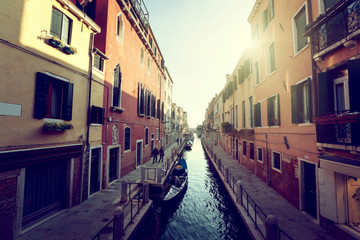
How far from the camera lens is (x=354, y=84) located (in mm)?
4523

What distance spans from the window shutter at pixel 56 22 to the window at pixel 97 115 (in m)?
3.36

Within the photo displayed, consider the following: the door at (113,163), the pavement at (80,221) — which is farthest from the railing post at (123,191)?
the door at (113,163)

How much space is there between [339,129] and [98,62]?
10.7 meters

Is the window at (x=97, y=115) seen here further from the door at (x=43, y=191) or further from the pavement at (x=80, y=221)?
the pavement at (x=80, y=221)

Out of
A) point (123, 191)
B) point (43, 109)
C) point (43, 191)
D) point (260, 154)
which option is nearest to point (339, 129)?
point (260, 154)

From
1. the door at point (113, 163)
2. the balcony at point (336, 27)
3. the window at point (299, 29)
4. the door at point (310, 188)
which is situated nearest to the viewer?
the balcony at point (336, 27)

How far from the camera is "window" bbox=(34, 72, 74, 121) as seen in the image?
606 cm

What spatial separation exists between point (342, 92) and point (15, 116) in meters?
10.0

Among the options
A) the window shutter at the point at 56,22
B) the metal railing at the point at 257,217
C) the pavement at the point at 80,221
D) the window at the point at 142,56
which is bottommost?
the metal railing at the point at 257,217

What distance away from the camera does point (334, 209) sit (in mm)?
5426

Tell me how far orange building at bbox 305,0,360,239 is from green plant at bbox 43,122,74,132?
9.11m

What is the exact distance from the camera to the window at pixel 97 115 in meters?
8.70

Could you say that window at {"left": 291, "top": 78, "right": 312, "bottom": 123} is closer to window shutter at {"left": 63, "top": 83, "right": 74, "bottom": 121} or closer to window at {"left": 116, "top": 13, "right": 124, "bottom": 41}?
window shutter at {"left": 63, "top": 83, "right": 74, "bottom": 121}

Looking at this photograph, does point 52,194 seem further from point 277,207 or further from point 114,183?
point 277,207
